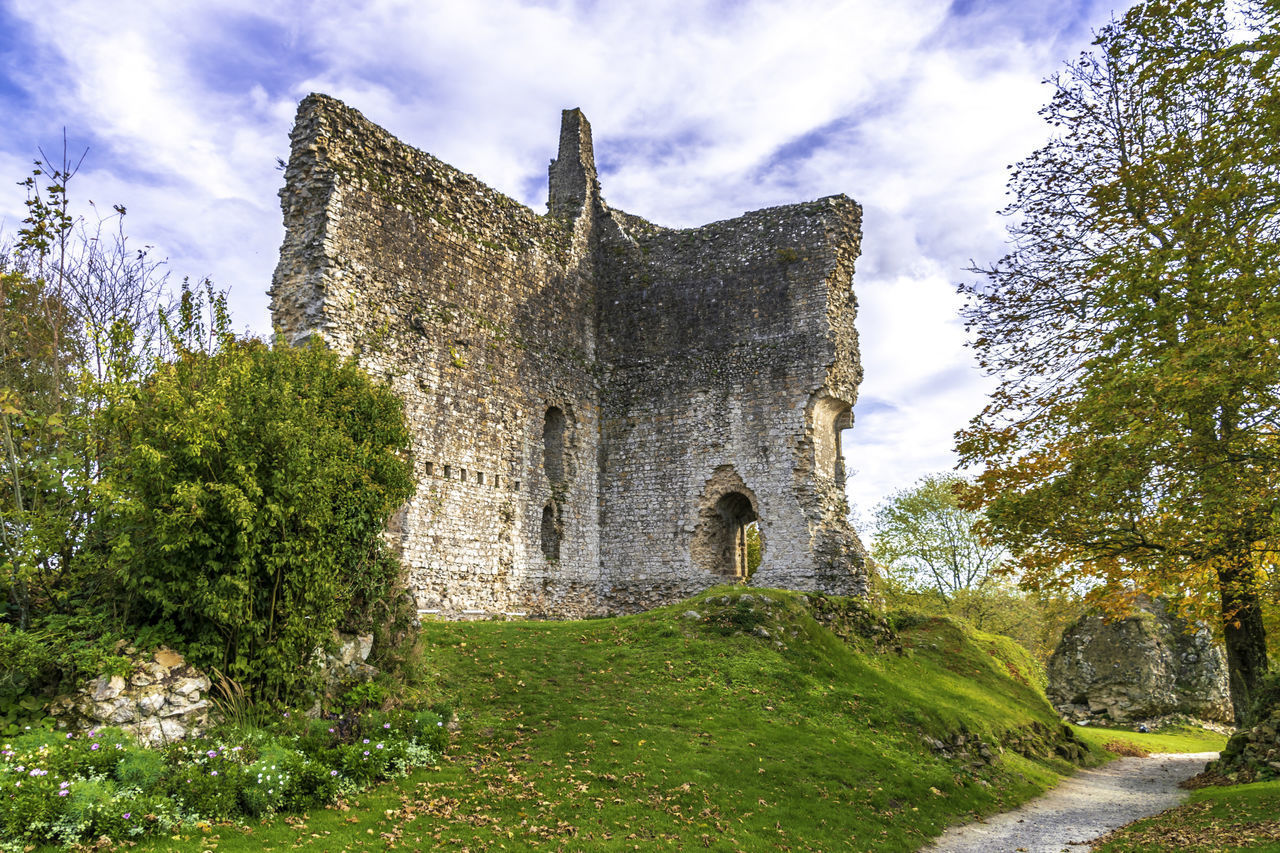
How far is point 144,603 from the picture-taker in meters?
8.80

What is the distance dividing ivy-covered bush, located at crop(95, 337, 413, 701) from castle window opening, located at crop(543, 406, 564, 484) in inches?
453

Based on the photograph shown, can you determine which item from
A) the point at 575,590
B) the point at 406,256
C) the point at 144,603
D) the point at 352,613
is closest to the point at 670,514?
the point at 575,590

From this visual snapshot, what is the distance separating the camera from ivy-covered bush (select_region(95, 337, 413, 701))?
8.61 meters

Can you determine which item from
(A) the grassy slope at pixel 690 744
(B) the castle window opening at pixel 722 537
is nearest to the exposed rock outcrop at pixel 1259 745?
(A) the grassy slope at pixel 690 744

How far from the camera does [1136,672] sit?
2495cm

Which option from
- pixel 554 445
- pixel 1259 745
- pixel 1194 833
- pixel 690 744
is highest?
pixel 554 445

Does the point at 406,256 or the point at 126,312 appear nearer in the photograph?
the point at 126,312

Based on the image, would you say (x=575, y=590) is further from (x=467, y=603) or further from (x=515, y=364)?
(x=515, y=364)

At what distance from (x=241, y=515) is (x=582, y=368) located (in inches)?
583

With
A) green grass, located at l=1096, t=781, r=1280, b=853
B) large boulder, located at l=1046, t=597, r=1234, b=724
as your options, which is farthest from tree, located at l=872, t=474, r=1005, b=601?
green grass, located at l=1096, t=781, r=1280, b=853

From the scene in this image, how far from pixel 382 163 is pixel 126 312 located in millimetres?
6247

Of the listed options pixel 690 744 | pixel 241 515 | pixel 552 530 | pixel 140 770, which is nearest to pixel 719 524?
pixel 552 530

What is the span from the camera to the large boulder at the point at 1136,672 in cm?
2494

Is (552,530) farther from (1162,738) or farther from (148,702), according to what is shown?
(1162,738)
